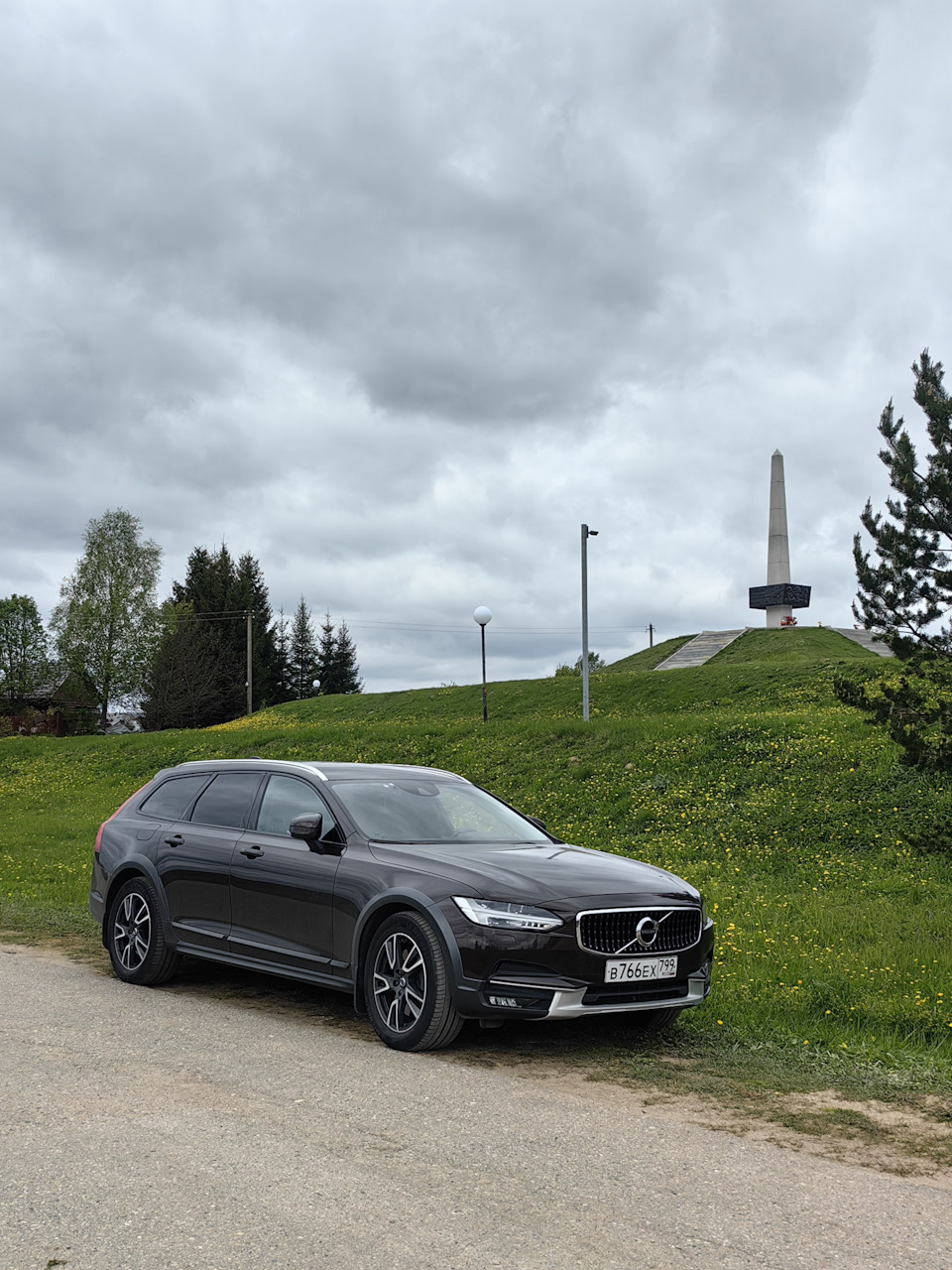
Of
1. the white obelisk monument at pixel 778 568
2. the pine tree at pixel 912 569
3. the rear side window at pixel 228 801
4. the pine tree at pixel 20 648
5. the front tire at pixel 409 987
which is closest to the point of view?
the front tire at pixel 409 987

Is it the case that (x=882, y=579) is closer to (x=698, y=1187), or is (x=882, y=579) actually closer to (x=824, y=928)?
(x=824, y=928)

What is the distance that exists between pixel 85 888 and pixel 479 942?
28.5 ft

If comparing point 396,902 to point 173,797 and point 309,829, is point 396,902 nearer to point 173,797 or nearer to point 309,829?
point 309,829

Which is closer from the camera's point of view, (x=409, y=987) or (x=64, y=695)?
(x=409, y=987)

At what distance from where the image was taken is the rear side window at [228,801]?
7.82 metres

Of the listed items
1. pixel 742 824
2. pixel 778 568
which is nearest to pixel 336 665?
pixel 778 568

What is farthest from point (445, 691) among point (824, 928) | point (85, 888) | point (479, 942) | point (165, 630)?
point (479, 942)

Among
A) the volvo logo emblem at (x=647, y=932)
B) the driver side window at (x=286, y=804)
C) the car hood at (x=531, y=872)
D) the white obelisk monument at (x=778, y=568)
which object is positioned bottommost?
the volvo logo emblem at (x=647, y=932)

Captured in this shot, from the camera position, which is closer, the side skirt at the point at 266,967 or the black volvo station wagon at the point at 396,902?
the black volvo station wagon at the point at 396,902

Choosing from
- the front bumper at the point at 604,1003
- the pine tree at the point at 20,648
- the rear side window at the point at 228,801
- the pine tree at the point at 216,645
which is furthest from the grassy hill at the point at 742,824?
the pine tree at the point at 20,648

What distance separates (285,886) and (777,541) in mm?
49949

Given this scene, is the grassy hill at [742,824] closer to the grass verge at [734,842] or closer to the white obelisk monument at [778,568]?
the grass verge at [734,842]

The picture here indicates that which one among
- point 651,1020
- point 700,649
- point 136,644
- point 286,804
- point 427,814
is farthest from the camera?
point 136,644

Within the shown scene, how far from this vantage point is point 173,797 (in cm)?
856
